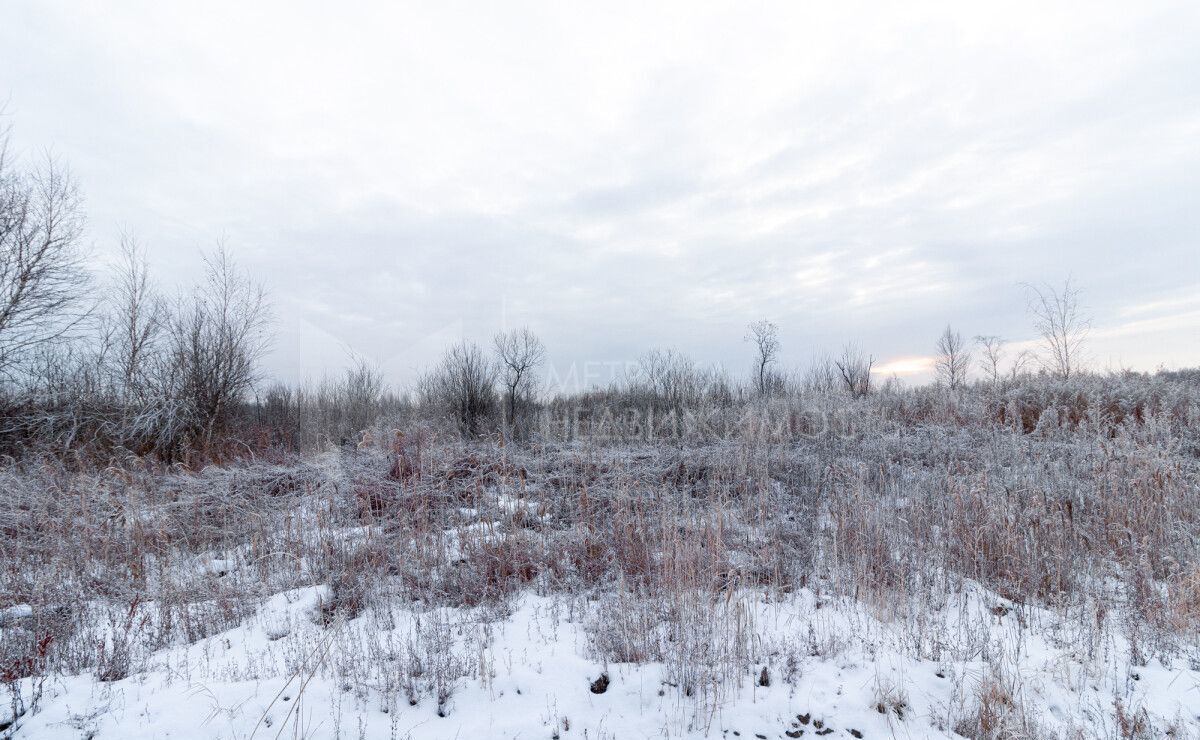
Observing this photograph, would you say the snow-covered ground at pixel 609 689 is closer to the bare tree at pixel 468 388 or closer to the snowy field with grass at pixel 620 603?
the snowy field with grass at pixel 620 603

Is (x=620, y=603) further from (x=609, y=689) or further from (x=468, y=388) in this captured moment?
(x=468, y=388)

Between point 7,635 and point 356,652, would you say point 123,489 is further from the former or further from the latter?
point 356,652

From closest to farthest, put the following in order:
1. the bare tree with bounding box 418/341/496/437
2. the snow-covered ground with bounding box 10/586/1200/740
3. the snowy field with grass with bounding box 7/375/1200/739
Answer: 1. the snow-covered ground with bounding box 10/586/1200/740
2. the snowy field with grass with bounding box 7/375/1200/739
3. the bare tree with bounding box 418/341/496/437

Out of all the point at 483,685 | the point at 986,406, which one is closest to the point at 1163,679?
the point at 483,685

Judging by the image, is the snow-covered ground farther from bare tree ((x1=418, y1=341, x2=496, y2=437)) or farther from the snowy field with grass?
bare tree ((x1=418, y1=341, x2=496, y2=437))

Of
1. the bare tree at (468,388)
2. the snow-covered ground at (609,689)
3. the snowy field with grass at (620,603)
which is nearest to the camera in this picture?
the snow-covered ground at (609,689)

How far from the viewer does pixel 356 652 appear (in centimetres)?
374

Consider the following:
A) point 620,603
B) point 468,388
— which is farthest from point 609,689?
point 468,388

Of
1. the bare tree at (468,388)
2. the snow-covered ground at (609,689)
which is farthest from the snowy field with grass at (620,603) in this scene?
the bare tree at (468,388)

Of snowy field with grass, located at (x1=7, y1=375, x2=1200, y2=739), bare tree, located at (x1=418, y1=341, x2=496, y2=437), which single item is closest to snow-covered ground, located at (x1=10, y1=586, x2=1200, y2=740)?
snowy field with grass, located at (x1=7, y1=375, x2=1200, y2=739)

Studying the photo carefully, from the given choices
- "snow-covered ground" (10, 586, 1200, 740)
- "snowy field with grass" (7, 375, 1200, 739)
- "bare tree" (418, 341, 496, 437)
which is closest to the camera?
"snow-covered ground" (10, 586, 1200, 740)

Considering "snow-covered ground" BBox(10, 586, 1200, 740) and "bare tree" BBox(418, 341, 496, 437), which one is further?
"bare tree" BBox(418, 341, 496, 437)

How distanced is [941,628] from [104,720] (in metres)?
5.26

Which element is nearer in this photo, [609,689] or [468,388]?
[609,689]
